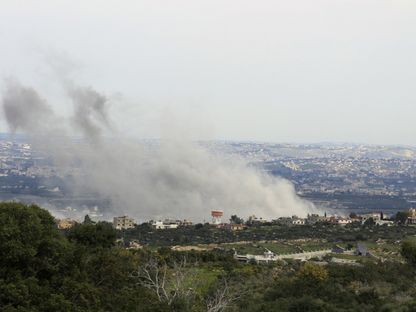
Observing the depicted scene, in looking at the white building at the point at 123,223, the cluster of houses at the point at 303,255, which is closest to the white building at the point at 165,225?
the white building at the point at 123,223

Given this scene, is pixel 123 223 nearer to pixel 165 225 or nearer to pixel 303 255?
pixel 165 225

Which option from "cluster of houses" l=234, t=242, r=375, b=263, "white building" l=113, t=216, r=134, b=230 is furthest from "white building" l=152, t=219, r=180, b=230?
"cluster of houses" l=234, t=242, r=375, b=263

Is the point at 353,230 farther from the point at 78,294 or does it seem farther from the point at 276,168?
the point at 276,168

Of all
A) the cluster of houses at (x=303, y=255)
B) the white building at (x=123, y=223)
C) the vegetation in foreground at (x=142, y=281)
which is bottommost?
the white building at (x=123, y=223)

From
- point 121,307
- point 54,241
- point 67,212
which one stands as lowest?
point 67,212

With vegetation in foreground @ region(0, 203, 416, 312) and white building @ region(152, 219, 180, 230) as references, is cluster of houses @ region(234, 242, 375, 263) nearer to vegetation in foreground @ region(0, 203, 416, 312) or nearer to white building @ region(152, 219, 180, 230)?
vegetation in foreground @ region(0, 203, 416, 312)

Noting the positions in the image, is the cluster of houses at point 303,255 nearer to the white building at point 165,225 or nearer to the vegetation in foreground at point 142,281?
the vegetation in foreground at point 142,281

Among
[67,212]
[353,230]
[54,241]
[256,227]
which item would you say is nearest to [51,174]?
[67,212]

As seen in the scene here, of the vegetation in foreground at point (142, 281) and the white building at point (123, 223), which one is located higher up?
the vegetation in foreground at point (142, 281)
